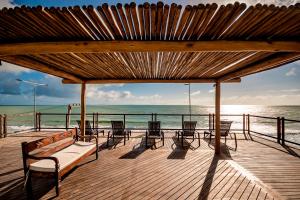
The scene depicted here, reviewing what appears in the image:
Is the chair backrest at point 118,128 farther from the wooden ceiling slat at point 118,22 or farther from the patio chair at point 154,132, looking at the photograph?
the wooden ceiling slat at point 118,22

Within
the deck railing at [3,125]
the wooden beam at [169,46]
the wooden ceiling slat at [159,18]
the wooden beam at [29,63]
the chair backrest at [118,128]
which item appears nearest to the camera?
the wooden ceiling slat at [159,18]

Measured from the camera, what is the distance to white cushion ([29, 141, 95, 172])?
3.31 m

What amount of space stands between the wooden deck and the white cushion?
0.43m

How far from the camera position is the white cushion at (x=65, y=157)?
10.9ft

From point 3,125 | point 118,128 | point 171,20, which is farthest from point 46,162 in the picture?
point 3,125

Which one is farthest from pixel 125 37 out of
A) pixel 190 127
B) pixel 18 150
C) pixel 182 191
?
pixel 18 150

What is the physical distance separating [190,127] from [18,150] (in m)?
5.99

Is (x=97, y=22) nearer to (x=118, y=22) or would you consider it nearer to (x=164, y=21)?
(x=118, y=22)

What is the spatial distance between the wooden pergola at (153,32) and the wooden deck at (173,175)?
2.43 metres

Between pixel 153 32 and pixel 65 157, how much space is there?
3211 mm

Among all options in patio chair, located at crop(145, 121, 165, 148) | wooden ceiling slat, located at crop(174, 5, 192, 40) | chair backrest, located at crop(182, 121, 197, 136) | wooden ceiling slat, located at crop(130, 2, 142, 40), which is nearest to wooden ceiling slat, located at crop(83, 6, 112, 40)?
wooden ceiling slat, located at crop(130, 2, 142, 40)

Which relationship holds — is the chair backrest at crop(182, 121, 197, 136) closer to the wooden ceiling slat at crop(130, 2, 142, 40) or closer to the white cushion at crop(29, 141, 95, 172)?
the white cushion at crop(29, 141, 95, 172)

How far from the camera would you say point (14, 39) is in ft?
9.26

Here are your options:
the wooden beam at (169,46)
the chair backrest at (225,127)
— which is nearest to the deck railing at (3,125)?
the wooden beam at (169,46)
